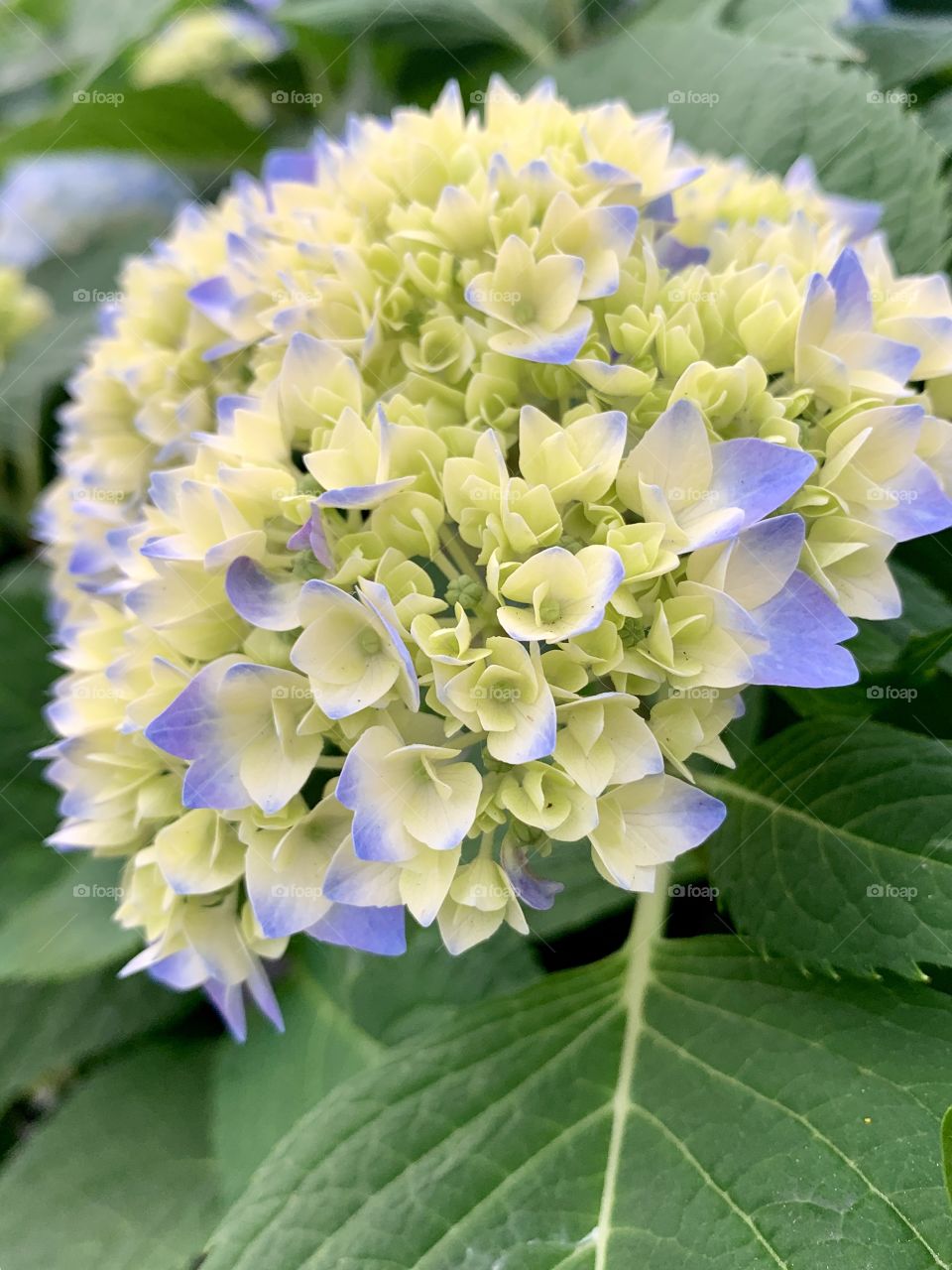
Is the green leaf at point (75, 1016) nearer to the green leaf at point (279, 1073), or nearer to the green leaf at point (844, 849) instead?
the green leaf at point (279, 1073)

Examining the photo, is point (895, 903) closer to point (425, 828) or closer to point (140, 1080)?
point (425, 828)

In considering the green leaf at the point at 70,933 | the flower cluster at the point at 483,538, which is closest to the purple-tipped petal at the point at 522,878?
the flower cluster at the point at 483,538

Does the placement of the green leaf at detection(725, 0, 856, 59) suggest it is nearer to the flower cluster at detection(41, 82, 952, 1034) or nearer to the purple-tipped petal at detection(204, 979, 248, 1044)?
the flower cluster at detection(41, 82, 952, 1034)

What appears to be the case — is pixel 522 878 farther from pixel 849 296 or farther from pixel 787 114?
pixel 787 114

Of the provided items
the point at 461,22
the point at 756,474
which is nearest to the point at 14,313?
the point at 461,22

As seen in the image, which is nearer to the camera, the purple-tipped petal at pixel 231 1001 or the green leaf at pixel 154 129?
the purple-tipped petal at pixel 231 1001

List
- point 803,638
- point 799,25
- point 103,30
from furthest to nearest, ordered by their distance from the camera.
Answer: point 103,30
point 799,25
point 803,638

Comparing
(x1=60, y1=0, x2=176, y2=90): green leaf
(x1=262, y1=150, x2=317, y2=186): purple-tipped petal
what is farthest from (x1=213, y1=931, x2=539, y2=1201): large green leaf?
(x1=60, y1=0, x2=176, y2=90): green leaf
